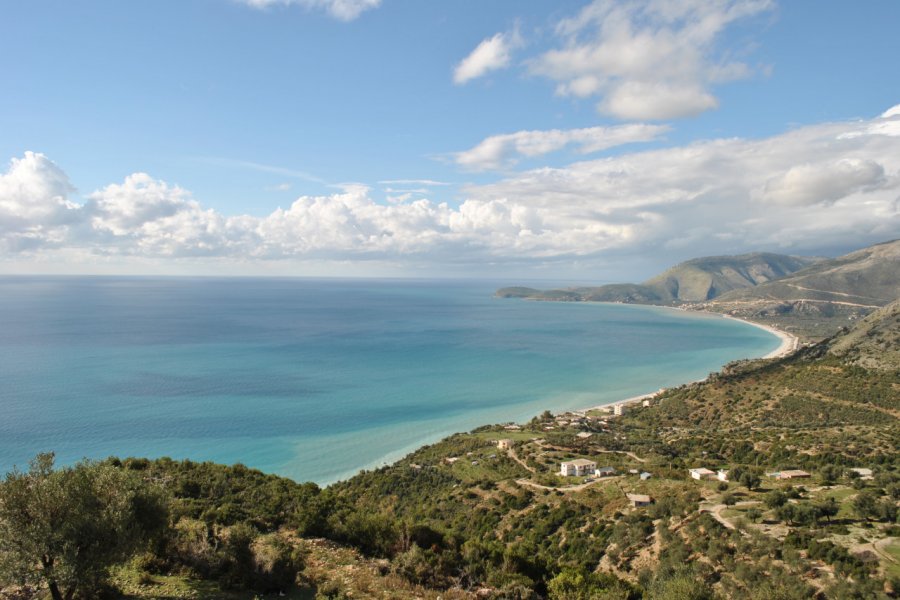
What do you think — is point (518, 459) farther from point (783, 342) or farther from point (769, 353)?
point (783, 342)

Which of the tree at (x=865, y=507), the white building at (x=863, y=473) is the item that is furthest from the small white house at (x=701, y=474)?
the tree at (x=865, y=507)

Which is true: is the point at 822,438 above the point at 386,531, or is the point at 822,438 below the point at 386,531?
below

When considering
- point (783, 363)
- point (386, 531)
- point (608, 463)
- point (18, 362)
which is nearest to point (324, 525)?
point (386, 531)

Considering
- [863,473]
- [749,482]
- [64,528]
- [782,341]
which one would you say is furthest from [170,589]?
[782,341]

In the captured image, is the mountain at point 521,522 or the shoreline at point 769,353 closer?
the mountain at point 521,522

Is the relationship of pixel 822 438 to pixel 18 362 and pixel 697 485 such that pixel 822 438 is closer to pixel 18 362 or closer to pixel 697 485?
pixel 697 485

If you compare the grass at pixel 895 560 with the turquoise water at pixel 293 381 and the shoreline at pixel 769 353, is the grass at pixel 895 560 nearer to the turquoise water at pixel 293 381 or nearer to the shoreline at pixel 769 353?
the turquoise water at pixel 293 381
